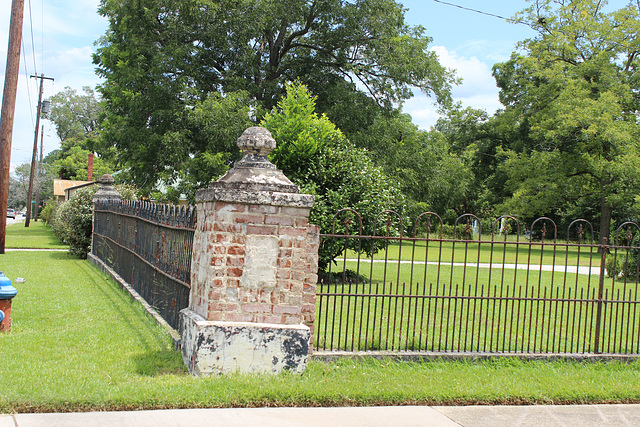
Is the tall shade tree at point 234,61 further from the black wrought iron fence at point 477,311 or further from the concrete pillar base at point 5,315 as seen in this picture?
the concrete pillar base at point 5,315

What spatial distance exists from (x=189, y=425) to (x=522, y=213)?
113 ft

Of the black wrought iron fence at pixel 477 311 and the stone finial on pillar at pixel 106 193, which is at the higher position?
the stone finial on pillar at pixel 106 193

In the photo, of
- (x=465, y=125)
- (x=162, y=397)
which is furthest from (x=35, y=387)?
(x=465, y=125)

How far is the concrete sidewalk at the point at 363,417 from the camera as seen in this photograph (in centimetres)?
425

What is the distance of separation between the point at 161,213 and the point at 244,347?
3.27 meters

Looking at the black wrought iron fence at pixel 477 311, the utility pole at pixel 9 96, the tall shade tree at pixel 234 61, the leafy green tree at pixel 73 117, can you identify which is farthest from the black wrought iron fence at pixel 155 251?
the leafy green tree at pixel 73 117

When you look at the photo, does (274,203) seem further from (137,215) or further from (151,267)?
(137,215)

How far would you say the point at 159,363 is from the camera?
18.7 feet

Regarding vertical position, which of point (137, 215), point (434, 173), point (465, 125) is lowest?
point (137, 215)

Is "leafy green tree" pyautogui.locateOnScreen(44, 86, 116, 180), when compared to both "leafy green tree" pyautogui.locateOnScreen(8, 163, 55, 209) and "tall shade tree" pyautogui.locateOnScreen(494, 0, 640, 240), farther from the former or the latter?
"tall shade tree" pyautogui.locateOnScreen(494, 0, 640, 240)

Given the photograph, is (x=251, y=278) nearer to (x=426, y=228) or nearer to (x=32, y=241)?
(x=426, y=228)

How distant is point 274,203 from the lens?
545 centimetres

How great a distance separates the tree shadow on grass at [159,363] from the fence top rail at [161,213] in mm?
1321

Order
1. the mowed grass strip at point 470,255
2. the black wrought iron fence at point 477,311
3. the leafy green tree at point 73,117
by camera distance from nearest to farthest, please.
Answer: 1. the black wrought iron fence at point 477,311
2. the mowed grass strip at point 470,255
3. the leafy green tree at point 73,117
